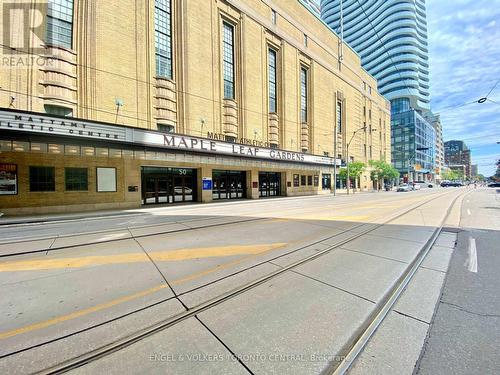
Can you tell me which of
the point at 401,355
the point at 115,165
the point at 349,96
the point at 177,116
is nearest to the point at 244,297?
the point at 401,355

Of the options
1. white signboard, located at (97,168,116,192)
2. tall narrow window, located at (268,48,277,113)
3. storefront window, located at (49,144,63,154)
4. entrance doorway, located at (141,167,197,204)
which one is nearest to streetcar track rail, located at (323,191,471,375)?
white signboard, located at (97,168,116,192)

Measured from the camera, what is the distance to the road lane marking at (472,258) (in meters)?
4.70

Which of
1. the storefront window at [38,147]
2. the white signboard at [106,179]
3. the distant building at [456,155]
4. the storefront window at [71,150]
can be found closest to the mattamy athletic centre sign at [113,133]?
the storefront window at [71,150]

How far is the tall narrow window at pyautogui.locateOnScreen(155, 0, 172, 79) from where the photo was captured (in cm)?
2016

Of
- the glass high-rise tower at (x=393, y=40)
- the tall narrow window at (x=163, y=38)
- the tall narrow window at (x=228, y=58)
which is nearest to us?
the tall narrow window at (x=163, y=38)

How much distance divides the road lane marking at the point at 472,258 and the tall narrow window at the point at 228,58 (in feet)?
77.5

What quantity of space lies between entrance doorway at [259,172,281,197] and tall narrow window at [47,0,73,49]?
21.2 meters

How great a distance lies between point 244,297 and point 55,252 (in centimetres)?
559

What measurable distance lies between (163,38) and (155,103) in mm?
6631

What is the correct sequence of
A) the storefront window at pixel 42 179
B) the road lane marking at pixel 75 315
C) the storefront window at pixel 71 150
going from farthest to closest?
the storefront window at pixel 71 150 < the storefront window at pixel 42 179 < the road lane marking at pixel 75 315

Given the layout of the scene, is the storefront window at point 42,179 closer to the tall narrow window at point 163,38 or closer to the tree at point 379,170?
the tall narrow window at point 163,38

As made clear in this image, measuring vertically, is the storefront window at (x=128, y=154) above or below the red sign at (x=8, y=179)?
above

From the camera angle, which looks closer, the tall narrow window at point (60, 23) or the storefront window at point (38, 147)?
the storefront window at point (38, 147)

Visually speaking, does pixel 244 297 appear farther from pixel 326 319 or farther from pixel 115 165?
pixel 115 165
